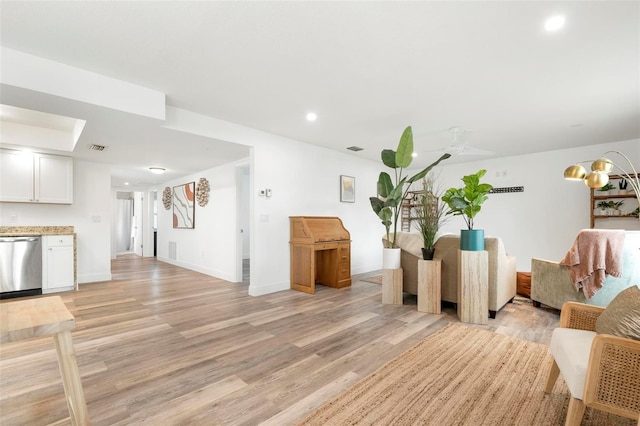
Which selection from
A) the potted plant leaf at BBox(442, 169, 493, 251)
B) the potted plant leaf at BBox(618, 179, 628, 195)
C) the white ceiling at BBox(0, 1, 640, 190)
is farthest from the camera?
the potted plant leaf at BBox(618, 179, 628, 195)

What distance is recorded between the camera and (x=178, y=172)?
6609mm

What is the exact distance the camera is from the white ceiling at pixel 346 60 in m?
1.92

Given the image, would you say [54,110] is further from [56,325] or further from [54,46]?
[56,325]

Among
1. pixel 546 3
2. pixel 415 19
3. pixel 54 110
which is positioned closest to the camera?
pixel 546 3

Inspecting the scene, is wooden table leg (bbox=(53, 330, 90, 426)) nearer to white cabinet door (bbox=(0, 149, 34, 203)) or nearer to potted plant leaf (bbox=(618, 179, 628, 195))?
white cabinet door (bbox=(0, 149, 34, 203))

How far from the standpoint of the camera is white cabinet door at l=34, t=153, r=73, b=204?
4.64 m

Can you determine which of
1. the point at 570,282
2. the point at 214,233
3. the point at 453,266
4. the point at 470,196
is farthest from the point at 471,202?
the point at 214,233

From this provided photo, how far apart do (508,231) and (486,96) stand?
404cm

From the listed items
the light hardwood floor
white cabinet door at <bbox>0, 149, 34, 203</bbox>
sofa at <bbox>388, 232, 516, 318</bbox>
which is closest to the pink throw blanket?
the light hardwood floor

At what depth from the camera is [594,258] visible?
295cm

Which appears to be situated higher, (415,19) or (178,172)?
(415,19)

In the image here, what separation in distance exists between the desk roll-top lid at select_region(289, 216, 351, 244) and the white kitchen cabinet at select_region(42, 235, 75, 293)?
3.65 m

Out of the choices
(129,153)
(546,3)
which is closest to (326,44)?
(546,3)

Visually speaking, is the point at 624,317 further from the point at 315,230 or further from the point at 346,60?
the point at 315,230
